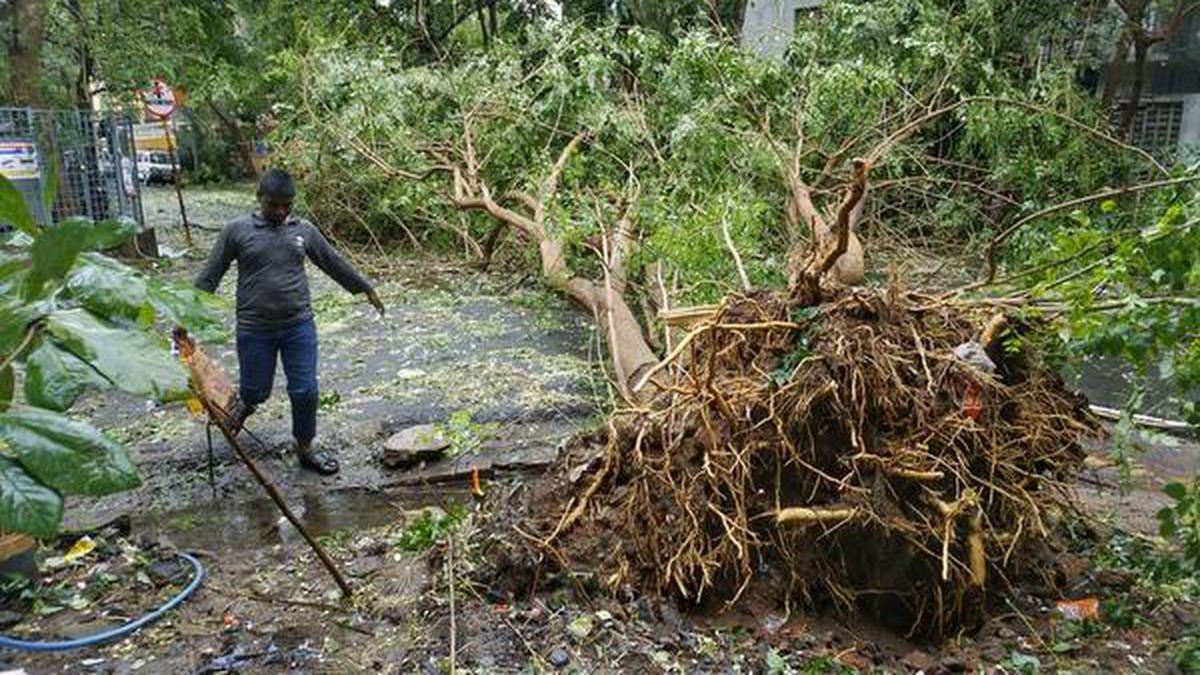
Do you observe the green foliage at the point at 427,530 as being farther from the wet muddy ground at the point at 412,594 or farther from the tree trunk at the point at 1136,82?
the tree trunk at the point at 1136,82

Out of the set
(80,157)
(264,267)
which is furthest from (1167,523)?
(80,157)

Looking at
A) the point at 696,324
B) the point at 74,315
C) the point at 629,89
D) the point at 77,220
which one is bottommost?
the point at 696,324

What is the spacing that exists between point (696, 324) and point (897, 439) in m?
0.90

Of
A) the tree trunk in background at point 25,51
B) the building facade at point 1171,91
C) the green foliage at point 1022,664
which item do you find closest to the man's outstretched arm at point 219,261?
the green foliage at point 1022,664

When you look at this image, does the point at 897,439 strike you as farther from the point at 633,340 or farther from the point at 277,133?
the point at 277,133

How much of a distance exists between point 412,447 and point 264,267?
1218 millimetres

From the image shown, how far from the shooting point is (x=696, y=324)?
138 inches

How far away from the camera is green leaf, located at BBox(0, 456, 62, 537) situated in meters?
1.06

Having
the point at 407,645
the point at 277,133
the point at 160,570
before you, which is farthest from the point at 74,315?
the point at 277,133

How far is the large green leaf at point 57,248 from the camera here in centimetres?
111

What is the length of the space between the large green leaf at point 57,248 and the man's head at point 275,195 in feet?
10.9

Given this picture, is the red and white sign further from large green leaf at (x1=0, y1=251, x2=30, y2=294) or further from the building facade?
large green leaf at (x1=0, y1=251, x2=30, y2=294)

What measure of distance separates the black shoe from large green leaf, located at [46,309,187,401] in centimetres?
349

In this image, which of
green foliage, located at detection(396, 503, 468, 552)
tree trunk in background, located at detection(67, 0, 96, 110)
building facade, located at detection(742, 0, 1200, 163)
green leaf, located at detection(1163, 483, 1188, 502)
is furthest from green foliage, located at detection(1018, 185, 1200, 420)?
tree trunk in background, located at detection(67, 0, 96, 110)
